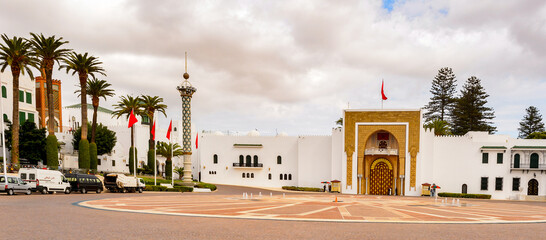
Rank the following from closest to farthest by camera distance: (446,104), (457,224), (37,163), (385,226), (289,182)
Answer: (385,226) < (457,224) < (37,163) < (289,182) < (446,104)

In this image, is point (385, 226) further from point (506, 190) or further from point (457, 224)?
point (506, 190)

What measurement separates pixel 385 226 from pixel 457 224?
3480mm

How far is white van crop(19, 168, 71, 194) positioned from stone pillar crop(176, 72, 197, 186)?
1411 centimetres

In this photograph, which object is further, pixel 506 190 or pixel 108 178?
pixel 506 190

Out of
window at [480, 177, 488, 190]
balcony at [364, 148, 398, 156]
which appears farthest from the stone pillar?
window at [480, 177, 488, 190]

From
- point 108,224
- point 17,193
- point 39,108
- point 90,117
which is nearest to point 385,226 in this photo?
point 108,224

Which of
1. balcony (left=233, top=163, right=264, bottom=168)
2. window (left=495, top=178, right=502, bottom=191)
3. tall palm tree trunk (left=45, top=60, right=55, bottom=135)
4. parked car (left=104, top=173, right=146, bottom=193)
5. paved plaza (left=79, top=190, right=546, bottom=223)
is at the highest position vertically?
tall palm tree trunk (left=45, top=60, right=55, bottom=135)

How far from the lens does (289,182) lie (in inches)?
2192

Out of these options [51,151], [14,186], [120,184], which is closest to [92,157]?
[51,151]

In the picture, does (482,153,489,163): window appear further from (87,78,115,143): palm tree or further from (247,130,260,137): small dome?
(87,78,115,143): palm tree

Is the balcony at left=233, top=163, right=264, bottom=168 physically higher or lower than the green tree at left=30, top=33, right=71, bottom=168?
lower

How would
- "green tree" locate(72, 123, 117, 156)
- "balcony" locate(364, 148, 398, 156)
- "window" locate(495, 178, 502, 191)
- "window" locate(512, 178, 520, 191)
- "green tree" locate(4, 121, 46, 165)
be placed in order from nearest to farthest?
"window" locate(512, 178, 520, 191) → "window" locate(495, 178, 502, 191) → "green tree" locate(4, 121, 46, 165) → "balcony" locate(364, 148, 398, 156) → "green tree" locate(72, 123, 117, 156)

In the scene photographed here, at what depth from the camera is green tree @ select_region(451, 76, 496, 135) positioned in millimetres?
74125

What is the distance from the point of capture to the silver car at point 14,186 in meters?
25.8
